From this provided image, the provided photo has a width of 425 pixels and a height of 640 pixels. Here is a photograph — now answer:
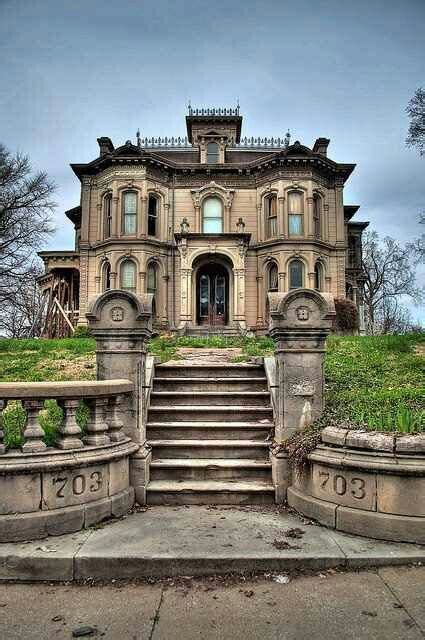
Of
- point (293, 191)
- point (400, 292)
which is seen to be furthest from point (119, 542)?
point (400, 292)

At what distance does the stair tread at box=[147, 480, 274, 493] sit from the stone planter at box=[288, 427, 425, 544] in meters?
0.78

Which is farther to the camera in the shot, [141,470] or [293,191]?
[293,191]

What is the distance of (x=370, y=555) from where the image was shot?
410 cm

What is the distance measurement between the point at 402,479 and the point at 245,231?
22.6m

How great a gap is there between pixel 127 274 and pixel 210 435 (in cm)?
1987

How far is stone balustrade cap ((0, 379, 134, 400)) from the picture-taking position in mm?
4641

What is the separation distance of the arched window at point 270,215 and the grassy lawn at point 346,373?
45.1 ft

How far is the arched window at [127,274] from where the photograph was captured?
25.4m

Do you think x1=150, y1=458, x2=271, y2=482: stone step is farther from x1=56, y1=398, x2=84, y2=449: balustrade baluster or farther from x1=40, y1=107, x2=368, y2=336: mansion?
x1=40, y1=107, x2=368, y2=336: mansion

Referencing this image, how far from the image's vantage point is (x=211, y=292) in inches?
1026

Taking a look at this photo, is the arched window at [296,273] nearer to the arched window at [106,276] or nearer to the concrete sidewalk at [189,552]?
the arched window at [106,276]

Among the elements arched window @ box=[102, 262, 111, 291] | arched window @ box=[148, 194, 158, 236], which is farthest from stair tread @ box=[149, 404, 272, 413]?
arched window @ box=[148, 194, 158, 236]

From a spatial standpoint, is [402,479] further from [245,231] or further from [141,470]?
[245,231]

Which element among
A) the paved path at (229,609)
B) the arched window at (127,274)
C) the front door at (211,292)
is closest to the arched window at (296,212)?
the front door at (211,292)
